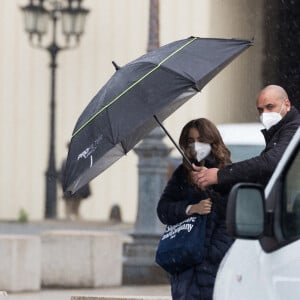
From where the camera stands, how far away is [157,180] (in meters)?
18.0

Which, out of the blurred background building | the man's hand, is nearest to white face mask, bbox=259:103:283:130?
the man's hand

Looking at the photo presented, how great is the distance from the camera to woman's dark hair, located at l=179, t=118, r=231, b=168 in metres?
7.59

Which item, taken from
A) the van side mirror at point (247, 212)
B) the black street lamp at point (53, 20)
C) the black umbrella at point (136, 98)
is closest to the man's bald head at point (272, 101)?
the black umbrella at point (136, 98)

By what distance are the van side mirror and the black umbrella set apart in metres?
1.89

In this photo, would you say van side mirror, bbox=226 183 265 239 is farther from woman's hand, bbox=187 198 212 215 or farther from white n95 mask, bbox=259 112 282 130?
woman's hand, bbox=187 198 212 215

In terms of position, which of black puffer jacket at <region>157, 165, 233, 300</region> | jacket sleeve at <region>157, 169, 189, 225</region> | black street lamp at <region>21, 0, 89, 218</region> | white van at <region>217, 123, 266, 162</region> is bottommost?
black street lamp at <region>21, 0, 89, 218</region>

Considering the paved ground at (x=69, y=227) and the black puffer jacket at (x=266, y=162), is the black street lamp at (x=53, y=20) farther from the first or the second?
the black puffer jacket at (x=266, y=162)

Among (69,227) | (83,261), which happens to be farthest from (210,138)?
(69,227)

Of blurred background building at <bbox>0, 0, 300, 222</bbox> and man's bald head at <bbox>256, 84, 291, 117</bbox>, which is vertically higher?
man's bald head at <bbox>256, 84, 291, 117</bbox>

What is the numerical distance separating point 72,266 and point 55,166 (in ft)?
54.4

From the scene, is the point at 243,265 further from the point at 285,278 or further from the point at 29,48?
the point at 29,48

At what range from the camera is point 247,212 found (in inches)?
215

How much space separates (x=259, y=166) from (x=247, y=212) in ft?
5.63

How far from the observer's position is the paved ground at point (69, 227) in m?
14.8
